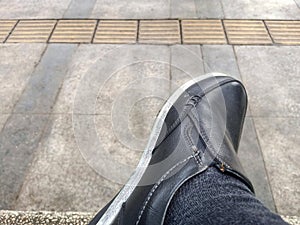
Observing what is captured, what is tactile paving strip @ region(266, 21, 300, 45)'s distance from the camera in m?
2.63

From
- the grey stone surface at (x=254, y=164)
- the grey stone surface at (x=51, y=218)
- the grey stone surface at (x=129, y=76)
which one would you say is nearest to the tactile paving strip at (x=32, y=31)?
the grey stone surface at (x=129, y=76)

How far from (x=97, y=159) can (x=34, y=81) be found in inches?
33.0

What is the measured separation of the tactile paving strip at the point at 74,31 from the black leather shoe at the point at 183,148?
1284 millimetres

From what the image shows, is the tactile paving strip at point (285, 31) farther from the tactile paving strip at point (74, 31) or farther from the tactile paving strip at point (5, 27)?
the tactile paving strip at point (5, 27)

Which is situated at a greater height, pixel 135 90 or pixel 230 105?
pixel 230 105

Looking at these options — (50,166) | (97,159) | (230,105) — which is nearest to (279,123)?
(230,105)

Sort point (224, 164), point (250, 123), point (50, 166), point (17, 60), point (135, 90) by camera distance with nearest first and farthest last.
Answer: point (224, 164) → point (50, 166) → point (250, 123) → point (135, 90) → point (17, 60)

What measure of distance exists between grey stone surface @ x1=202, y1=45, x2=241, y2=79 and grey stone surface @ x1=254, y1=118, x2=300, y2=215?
475 mm

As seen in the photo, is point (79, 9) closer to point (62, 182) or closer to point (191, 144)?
point (62, 182)

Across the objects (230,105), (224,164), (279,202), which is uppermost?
(224,164)

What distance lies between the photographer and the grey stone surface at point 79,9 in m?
2.98

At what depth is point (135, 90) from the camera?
2215 millimetres

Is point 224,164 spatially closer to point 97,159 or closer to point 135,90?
point 97,159

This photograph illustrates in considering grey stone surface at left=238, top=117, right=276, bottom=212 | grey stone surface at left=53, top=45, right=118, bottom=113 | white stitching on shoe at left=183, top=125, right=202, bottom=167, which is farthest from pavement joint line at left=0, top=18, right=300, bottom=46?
white stitching on shoe at left=183, top=125, right=202, bottom=167
